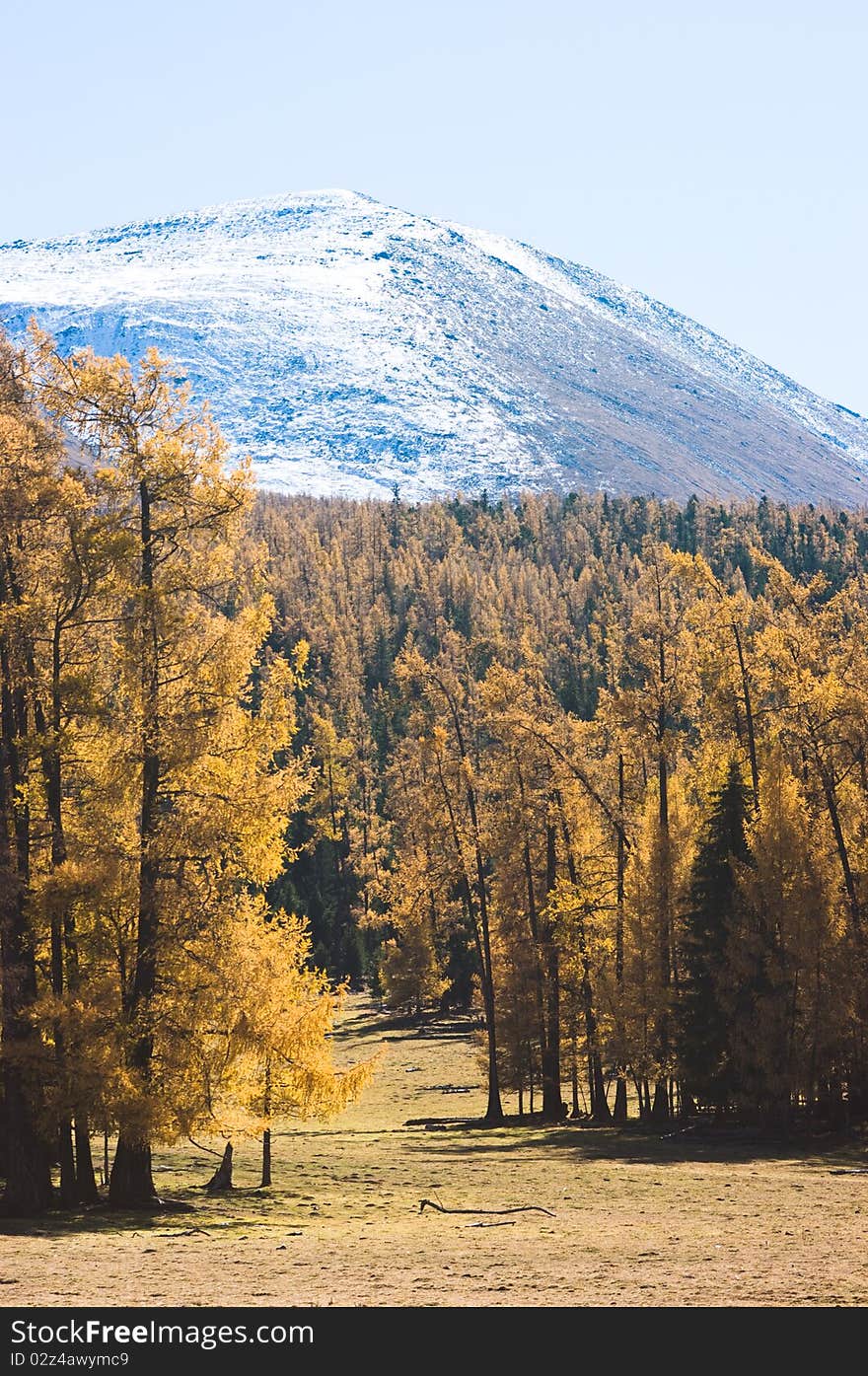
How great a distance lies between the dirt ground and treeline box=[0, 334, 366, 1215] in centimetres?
220

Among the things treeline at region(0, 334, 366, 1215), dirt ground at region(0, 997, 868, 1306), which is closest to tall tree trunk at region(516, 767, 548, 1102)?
dirt ground at region(0, 997, 868, 1306)

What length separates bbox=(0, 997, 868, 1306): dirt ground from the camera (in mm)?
14820

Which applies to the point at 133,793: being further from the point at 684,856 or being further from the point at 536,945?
the point at 536,945

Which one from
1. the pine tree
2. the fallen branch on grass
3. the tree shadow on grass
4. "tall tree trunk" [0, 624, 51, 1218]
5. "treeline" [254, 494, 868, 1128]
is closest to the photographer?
"tall tree trunk" [0, 624, 51, 1218]

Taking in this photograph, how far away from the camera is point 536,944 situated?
42438 millimetres

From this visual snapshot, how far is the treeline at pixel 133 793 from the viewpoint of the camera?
22625 mm

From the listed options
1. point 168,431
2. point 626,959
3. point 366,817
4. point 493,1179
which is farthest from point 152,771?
point 366,817

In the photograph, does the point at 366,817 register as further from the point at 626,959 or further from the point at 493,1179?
the point at 493,1179

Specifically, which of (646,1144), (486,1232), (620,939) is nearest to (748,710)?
(620,939)

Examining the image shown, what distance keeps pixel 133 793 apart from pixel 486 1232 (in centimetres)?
902

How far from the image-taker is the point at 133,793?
24.0 m

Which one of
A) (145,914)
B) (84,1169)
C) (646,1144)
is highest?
(145,914)

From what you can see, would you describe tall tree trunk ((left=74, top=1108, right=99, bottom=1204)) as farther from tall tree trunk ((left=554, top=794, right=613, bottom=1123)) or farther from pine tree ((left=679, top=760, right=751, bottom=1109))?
tall tree trunk ((left=554, top=794, right=613, bottom=1123))

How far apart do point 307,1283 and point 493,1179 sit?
47.7ft
